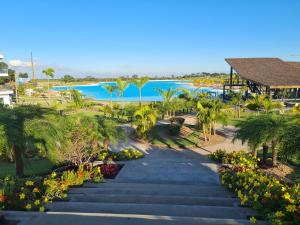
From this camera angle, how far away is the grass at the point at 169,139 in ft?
46.6

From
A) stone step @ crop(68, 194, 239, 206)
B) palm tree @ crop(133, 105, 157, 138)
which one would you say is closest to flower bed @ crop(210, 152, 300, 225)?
stone step @ crop(68, 194, 239, 206)

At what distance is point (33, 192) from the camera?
5785 millimetres

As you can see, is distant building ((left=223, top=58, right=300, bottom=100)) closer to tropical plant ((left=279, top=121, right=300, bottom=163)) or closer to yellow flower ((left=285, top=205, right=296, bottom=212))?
tropical plant ((left=279, top=121, right=300, bottom=163))

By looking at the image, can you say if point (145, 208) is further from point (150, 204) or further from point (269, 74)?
point (269, 74)

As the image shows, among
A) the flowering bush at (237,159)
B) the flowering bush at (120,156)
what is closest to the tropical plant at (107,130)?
the flowering bush at (120,156)

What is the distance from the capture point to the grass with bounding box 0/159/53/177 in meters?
9.45

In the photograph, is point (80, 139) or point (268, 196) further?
point (80, 139)

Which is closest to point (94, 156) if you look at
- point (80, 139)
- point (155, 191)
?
point (80, 139)

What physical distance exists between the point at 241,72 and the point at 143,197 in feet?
87.6

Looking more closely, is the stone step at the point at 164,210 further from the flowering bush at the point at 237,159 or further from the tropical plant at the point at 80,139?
the flowering bush at the point at 237,159

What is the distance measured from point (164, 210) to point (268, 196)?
2.10 meters

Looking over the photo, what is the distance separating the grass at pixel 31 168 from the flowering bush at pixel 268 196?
20.8 feet

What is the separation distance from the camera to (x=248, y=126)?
9727 mm

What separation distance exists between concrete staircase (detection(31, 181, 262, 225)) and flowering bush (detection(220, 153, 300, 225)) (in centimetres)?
27
